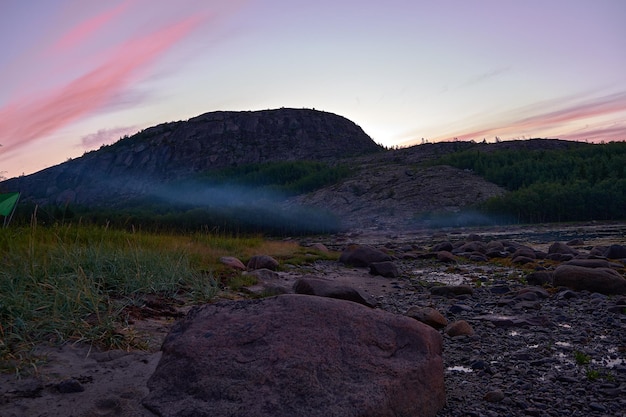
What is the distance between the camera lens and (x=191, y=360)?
15.8ft

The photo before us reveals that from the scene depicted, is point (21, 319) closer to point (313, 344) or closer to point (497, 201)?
point (313, 344)

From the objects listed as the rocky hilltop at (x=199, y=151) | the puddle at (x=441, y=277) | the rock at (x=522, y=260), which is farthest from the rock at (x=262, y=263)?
the rocky hilltop at (x=199, y=151)

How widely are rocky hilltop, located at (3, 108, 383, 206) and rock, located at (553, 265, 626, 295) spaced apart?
373 feet

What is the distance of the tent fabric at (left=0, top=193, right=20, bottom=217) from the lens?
1206 centimetres

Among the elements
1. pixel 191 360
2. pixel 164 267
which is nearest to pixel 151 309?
pixel 164 267

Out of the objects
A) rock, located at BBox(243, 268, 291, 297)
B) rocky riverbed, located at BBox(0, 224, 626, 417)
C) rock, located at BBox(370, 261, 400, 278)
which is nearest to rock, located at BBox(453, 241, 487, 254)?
rock, located at BBox(370, 261, 400, 278)

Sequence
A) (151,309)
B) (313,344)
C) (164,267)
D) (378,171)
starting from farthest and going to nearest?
(378,171)
(164,267)
(151,309)
(313,344)

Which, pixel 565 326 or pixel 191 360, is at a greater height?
pixel 191 360

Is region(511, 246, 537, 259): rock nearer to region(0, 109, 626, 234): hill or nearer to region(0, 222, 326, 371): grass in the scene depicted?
region(0, 222, 326, 371): grass

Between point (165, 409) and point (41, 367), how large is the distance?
1.52m

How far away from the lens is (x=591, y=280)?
36.7 feet

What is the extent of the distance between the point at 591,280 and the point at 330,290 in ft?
19.7

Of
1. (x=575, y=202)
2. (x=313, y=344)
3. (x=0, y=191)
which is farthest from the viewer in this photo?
(x=575, y=202)

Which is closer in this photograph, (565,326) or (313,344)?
(313,344)
